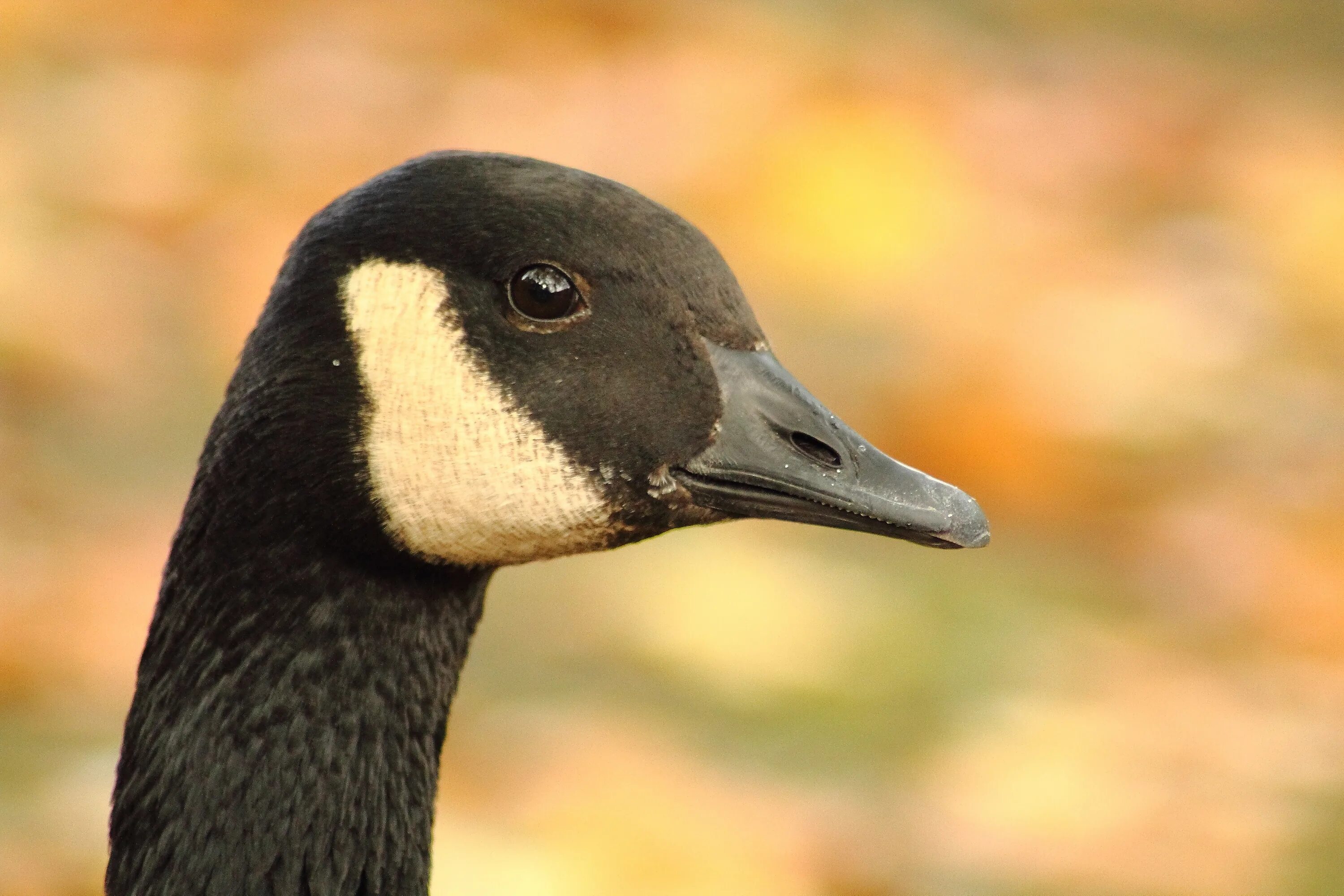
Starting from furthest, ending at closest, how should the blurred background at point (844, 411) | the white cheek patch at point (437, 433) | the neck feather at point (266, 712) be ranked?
the blurred background at point (844, 411) < the neck feather at point (266, 712) < the white cheek patch at point (437, 433)

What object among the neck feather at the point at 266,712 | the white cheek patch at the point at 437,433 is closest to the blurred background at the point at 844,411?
the neck feather at the point at 266,712

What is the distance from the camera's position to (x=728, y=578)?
267 inches

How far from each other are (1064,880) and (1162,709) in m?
1.33

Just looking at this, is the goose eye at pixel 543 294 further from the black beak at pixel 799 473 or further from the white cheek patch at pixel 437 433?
the black beak at pixel 799 473

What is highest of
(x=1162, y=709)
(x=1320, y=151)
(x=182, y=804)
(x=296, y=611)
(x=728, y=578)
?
(x=1320, y=151)

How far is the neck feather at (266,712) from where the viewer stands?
2.47 metres

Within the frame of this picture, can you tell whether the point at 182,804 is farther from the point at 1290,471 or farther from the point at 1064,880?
the point at 1290,471

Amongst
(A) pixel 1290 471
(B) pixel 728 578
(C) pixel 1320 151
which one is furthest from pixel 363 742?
(C) pixel 1320 151

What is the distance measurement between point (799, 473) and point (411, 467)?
0.59 meters

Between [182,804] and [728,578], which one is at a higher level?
[728,578]

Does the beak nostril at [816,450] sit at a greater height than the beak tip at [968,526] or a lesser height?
greater

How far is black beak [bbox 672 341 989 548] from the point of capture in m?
2.39

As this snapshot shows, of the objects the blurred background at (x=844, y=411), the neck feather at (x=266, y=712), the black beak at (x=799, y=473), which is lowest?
the neck feather at (x=266, y=712)

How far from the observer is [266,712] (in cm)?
249
